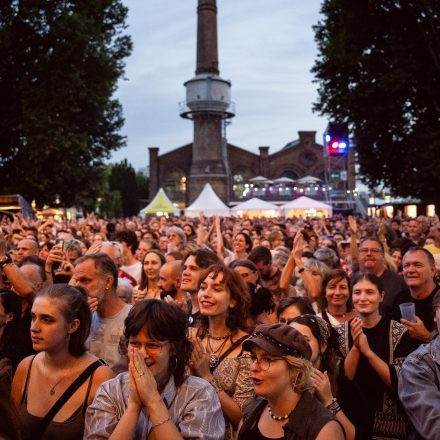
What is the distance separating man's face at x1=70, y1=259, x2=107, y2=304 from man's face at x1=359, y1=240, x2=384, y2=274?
314 centimetres

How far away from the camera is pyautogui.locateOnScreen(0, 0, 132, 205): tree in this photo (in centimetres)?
2114

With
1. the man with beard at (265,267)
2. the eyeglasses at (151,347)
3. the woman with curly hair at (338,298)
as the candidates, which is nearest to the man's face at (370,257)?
the man with beard at (265,267)

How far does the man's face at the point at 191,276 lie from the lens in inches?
174

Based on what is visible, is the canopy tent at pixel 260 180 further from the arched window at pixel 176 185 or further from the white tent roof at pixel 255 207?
the white tent roof at pixel 255 207

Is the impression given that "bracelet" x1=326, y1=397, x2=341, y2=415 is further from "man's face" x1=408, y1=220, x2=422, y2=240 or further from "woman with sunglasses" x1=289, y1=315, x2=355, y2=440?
"man's face" x1=408, y1=220, x2=422, y2=240

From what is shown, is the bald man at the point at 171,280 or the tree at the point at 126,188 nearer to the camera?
the bald man at the point at 171,280

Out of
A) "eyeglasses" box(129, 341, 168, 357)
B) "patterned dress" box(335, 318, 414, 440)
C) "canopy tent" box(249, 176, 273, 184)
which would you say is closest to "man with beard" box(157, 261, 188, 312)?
"patterned dress" box(335, 318, 414, 440)

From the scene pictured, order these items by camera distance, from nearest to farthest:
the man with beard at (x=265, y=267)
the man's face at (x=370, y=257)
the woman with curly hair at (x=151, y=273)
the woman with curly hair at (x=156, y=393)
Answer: the woman with curly hair at (x=156, y=393)
the woman with curly hair at (x=151, y=273)
the man's face at (x=370, y=257)
the man with beard at (x=265, y=267)

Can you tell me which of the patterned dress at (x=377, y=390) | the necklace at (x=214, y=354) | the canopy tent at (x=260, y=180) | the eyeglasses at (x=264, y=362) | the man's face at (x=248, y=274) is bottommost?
the patterned dress at (x=377, y=390)

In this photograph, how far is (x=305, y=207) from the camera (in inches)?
1101

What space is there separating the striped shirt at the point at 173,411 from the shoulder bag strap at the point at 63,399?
378 millimetres

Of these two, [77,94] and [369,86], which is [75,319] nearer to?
[369,86]

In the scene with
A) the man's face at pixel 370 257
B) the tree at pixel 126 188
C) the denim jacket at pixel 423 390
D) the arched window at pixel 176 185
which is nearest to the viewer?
the denim jacket at pixel 423 390

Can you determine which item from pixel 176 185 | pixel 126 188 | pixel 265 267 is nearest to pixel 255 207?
pixel 265 267
